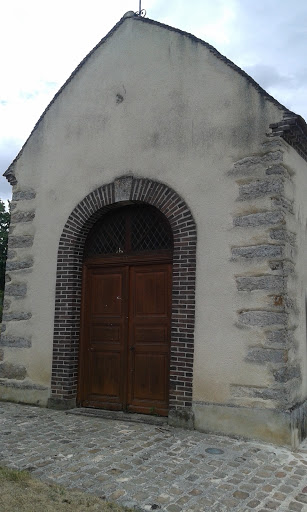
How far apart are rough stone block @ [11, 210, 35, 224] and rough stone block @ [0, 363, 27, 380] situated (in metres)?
2.41

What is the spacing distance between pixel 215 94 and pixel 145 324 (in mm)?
3364

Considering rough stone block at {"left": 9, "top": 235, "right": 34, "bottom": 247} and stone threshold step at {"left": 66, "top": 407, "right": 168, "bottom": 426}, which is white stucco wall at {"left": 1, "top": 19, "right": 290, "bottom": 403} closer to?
rough stone block at {"left": 9, "top": 235, "right": 34, "bottom": 247}

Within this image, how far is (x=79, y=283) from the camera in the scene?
713 centimetres

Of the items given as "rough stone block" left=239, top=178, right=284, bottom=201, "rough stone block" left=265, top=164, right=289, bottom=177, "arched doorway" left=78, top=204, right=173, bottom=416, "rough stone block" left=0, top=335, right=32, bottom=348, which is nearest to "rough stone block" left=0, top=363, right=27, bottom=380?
"rough stone block" left=0, top=335, right=32, bottom=348

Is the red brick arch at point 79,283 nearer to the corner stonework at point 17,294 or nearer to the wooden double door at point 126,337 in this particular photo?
the wooden double door at point 126,337

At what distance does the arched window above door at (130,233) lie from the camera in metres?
6.65

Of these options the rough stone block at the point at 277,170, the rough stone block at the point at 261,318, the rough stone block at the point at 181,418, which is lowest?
the rough stone block at the point at 181,418

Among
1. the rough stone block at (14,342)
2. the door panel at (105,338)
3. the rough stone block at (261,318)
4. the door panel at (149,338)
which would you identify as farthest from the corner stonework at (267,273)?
the rough stone block at (14,342)

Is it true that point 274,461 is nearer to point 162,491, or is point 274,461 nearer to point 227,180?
point 162,491

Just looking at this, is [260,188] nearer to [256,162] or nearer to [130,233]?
[256,162]

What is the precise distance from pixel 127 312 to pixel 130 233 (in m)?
1.19

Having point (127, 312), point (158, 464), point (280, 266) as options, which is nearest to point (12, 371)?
point (127, 312)

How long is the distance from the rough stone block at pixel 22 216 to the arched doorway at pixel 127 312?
1.18 metres

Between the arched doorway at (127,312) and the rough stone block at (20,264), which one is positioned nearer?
the arched doorway at (127,312)
